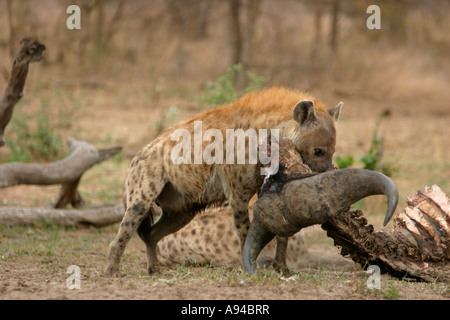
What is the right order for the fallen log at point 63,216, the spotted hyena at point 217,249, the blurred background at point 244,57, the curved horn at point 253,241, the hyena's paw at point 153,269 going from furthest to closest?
1. the blurred background at point 244,57
2. the fallen log at point 63,216
3. the spotted hyena at point 217,249
4. the hyena's paw at point 153,269
5. the curved horn at point 253,241

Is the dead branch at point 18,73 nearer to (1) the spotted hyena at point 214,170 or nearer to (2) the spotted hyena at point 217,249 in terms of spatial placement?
(1) the spotted hyena at point 214,170

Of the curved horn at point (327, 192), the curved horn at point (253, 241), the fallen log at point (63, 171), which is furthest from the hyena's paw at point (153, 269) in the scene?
the fallen log at point (63, 171)

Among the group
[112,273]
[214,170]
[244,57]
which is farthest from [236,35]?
[112,273]

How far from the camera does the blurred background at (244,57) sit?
11946 mm

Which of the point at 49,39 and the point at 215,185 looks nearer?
the point at 215,185

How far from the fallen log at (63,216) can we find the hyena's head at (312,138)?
2520mm

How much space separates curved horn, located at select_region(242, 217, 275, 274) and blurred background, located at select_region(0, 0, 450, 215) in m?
6.51

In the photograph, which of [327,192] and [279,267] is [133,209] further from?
[327,192]

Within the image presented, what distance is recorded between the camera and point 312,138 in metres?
4.08

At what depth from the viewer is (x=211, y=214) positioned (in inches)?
198

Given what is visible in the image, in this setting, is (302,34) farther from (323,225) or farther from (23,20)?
(323,225)

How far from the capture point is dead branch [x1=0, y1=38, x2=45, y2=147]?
5738 mm
